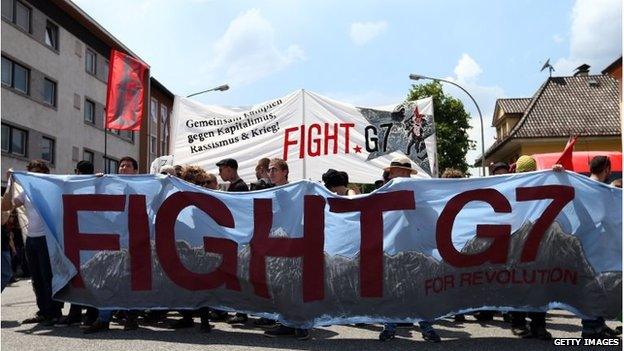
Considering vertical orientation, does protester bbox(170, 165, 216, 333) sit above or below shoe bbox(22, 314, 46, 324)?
above

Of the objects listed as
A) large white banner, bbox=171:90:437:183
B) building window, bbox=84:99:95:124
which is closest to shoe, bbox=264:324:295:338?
large white banner, bbox=171:90:437:183

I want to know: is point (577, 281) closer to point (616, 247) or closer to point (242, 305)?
point (616, 247)

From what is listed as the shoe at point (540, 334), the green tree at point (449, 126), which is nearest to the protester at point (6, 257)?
the shoe at point (540, 334)

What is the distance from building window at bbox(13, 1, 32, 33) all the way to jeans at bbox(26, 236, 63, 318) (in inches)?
928

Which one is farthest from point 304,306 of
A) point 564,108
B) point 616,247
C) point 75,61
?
point 564,108

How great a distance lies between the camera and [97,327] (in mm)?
6367

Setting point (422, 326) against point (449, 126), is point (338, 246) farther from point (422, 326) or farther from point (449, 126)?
point (449, 126)

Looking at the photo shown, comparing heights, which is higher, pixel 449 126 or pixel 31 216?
pixel 449 126

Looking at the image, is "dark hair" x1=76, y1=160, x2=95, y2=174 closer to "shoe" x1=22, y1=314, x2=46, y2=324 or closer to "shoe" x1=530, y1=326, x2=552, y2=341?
"shoe" x1=22, y1=314, x2=46, y2=324

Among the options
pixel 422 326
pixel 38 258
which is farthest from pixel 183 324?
pixel 422 326

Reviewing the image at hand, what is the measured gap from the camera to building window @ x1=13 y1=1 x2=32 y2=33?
89.7ft

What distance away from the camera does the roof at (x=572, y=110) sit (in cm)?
3700

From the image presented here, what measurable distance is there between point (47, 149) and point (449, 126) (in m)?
27.9

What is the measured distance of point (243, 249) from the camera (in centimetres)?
642
